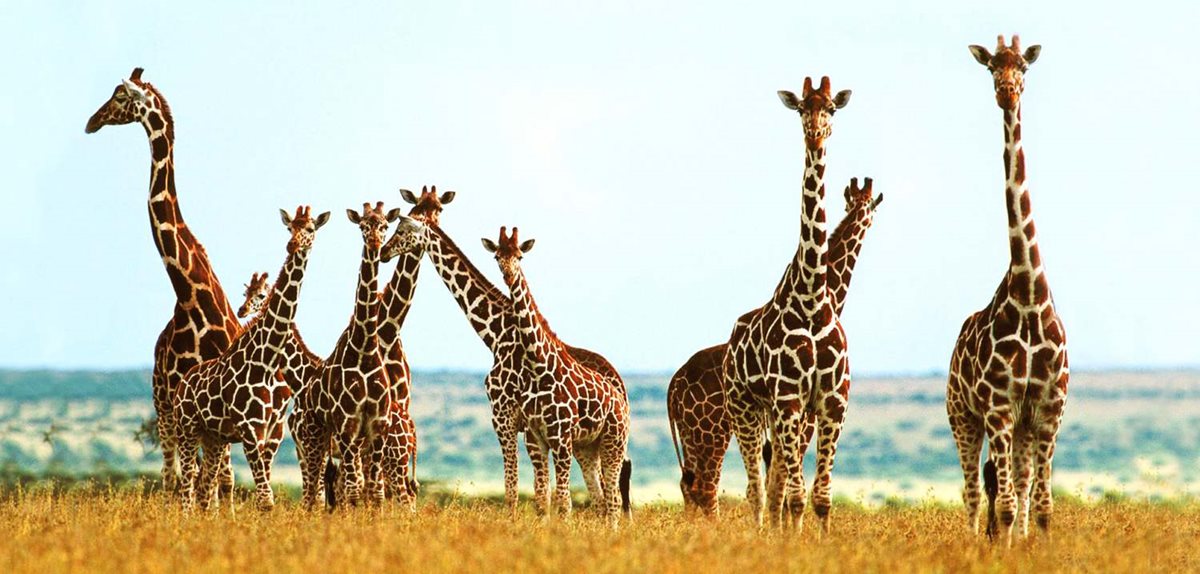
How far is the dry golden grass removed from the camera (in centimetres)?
1231

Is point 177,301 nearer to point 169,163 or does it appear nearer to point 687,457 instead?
point 169,163

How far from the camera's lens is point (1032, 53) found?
15648 millimetres

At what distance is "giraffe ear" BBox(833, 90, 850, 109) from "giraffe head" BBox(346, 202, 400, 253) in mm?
5092

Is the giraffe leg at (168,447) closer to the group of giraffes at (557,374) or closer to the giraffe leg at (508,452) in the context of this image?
the group of giraffes at (557,374)

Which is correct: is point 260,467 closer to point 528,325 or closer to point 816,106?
point 528,325

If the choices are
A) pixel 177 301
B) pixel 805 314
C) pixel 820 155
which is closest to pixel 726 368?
pixel 805 314

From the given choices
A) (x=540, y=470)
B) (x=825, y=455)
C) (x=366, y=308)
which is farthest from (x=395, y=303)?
(x=825, y=455)

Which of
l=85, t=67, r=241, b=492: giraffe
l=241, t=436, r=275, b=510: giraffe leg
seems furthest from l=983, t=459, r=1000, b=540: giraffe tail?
l=85, t=67, r=241, b=492: giraffe

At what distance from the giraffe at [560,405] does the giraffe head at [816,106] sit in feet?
10.3

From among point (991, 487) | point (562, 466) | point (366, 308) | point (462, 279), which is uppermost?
point (462, 279)

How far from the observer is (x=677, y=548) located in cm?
1317

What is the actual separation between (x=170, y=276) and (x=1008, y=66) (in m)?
9.99

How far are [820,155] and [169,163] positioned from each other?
27.6 feet

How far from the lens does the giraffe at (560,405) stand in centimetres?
1717
